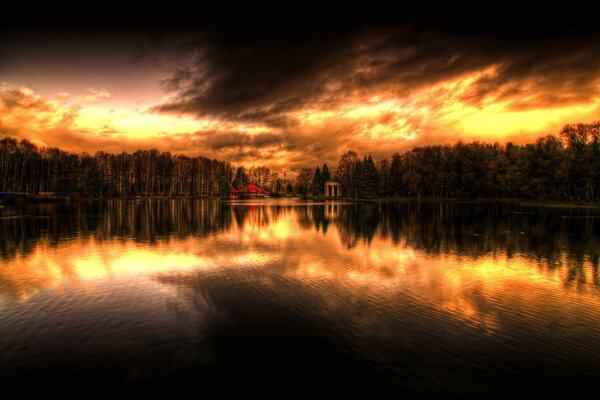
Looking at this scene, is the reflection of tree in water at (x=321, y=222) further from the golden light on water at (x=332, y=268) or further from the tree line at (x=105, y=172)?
the tree line at (x=105, y=172)

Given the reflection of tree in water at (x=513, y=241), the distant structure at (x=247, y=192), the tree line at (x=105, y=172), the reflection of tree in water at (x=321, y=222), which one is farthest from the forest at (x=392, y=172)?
the reflection of tree in water at (x=321, y=222)

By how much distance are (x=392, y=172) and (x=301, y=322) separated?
13940cm

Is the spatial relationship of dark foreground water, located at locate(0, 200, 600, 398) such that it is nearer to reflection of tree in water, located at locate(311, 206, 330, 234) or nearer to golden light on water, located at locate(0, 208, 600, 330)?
golden light on water, located at locate(0, 208, 600, 330)

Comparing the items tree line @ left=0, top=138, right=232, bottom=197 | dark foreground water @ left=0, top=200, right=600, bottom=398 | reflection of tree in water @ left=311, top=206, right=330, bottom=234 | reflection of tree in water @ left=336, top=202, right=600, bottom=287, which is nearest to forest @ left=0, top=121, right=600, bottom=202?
tree line @ left=0, top=138, right=232, bottom=197

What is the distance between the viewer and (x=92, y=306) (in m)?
12.7

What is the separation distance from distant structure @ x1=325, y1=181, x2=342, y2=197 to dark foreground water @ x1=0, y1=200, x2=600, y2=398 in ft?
405

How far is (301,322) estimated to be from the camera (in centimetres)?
1138

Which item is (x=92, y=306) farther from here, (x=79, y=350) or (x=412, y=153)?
(x=412, y=153)

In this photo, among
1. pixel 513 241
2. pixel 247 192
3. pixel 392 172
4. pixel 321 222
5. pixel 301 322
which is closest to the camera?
pixel 301 322

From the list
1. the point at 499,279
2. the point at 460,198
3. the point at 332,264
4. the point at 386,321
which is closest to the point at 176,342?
the point at 386,321

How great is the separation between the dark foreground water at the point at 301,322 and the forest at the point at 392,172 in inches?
3316

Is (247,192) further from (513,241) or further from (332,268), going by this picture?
(332,268)

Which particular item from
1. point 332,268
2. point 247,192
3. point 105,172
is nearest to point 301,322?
point 332,268

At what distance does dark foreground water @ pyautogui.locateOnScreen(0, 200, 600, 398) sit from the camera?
7930 mm
